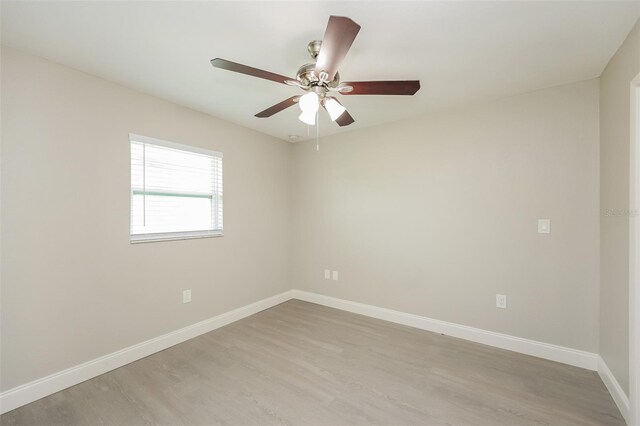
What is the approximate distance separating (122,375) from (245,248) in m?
1.66

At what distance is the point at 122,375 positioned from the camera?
2121 millimetres

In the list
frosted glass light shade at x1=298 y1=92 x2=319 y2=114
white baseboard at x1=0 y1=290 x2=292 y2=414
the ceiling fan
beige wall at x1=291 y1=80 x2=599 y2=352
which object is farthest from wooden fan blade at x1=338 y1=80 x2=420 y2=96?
white baseboard at x1=0 y1=290 x2=292 y2=414

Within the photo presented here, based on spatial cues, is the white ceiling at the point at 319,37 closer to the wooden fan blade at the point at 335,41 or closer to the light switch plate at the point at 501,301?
the wooden fan blade at the point at 335,41

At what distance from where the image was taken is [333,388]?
6.46 ft

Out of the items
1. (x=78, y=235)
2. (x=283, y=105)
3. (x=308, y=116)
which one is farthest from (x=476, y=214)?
(x=78, y=235)

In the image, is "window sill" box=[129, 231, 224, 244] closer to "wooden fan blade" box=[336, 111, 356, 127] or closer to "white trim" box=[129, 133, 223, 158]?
"white trim" box=[129, 133, 223, 158]

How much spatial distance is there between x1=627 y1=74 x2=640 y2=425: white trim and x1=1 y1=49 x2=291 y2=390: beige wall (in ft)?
11.0

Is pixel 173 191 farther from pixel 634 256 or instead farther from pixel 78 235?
pixel 634 256

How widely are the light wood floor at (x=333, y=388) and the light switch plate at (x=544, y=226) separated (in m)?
1.12

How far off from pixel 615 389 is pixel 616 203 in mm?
1258

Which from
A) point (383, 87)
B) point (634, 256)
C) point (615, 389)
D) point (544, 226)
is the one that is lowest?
point (615, 389)

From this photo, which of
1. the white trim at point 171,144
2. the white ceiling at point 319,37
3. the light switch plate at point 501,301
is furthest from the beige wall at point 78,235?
the light switch plate at point 501,301

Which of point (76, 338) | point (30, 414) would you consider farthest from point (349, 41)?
point (30, 414)

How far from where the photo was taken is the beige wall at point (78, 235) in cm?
178
